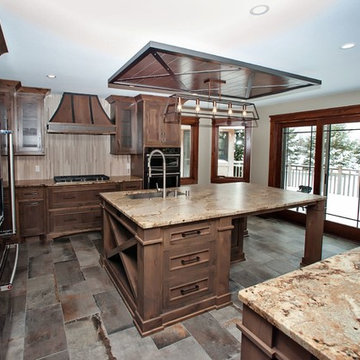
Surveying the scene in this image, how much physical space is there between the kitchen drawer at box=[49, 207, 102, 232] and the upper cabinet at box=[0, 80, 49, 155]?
1.11 meters

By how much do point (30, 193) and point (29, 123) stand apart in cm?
115

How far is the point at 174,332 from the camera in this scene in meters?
2.26

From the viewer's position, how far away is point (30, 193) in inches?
168

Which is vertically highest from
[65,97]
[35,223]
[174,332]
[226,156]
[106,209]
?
[65,97]


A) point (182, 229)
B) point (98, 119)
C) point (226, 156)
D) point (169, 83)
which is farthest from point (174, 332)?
point (226, 156)

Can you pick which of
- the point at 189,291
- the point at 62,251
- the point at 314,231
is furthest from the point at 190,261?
the point at 62,251

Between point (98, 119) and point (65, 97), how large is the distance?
667 mm

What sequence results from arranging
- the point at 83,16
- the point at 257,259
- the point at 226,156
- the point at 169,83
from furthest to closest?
the point at 226,156
the point at 257,259
the point at 169,83
the point at 83,16

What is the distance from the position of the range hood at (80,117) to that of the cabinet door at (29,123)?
0.24m

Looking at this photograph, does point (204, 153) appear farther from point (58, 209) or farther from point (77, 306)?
point (77, 306)

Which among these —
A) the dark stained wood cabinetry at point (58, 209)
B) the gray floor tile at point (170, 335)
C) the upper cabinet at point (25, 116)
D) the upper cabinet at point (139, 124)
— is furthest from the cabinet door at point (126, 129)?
the gray floor tile at point (170, 335)

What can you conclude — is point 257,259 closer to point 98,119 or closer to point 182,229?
point 182,229

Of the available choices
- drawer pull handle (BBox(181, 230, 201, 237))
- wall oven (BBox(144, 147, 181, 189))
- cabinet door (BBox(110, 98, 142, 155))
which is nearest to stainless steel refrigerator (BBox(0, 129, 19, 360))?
drawer pull handle (BBox(181, 230, 201, 237))

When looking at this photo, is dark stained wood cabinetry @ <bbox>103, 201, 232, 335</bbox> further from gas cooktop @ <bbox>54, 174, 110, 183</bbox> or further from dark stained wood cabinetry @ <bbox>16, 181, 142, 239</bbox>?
gas cooktop @ <bbox>54, 174, 110, 183</bbox>
